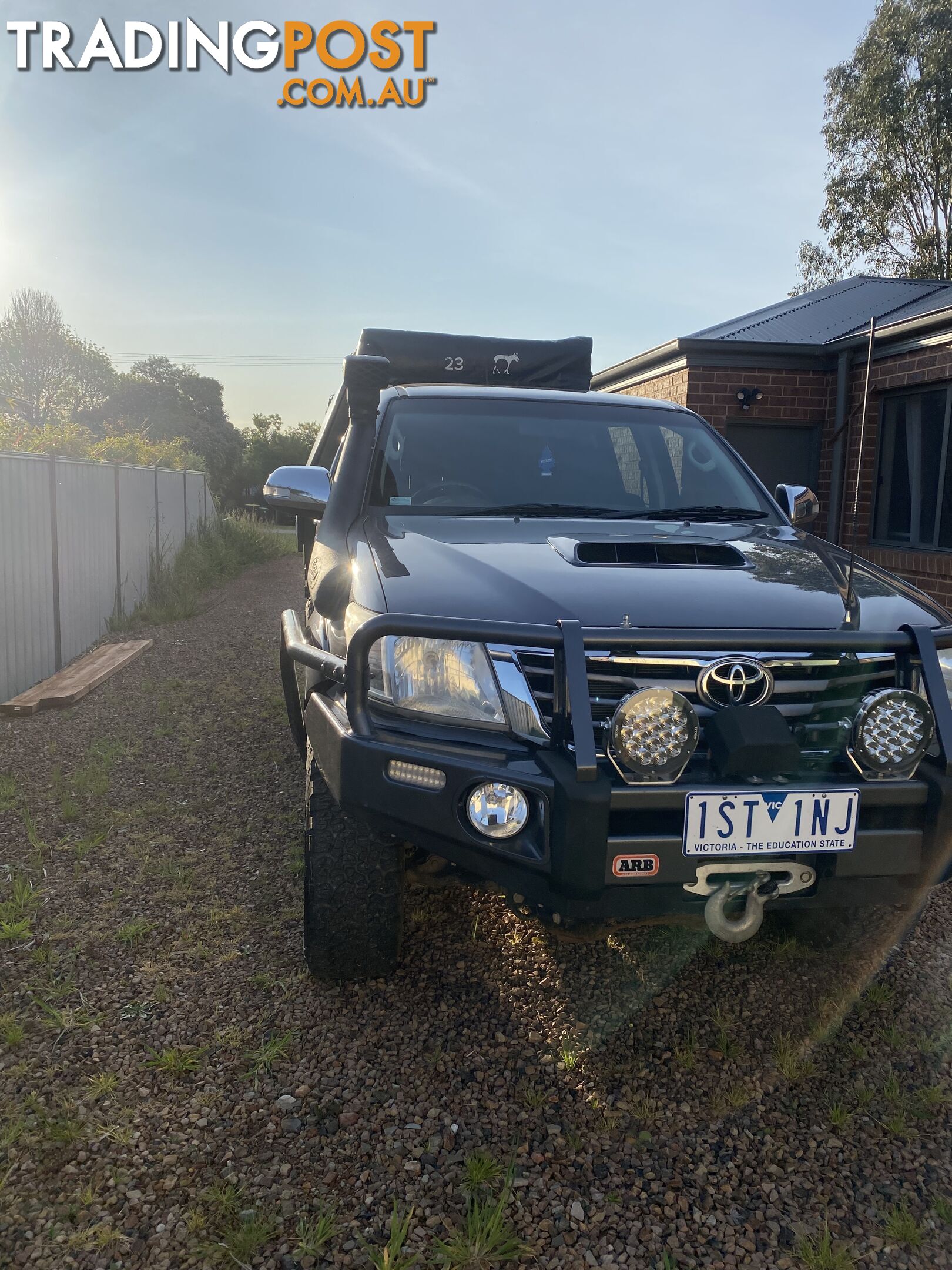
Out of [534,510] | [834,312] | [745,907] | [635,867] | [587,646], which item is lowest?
[745,907]

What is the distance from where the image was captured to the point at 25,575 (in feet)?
22.7

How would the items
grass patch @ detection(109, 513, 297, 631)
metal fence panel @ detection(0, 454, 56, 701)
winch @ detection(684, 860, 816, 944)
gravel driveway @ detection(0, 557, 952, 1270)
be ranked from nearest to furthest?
gravel driveway @ detection(0, 557, 952, 1270)
winch @ detection(684, 860, 816, 944)
metal fence panel @ detection(0, 454, 56, 701)
grass patch @ detection(109, 513, 297, 631)

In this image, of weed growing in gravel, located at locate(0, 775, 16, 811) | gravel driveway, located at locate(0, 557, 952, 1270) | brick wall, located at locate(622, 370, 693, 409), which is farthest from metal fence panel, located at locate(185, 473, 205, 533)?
gravel driveway, located at locate(0, 557, 952, 1270)

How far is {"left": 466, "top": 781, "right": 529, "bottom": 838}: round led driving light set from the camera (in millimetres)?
2066

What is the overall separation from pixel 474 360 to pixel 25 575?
371 centimetres

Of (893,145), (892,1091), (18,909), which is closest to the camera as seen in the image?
(892,1091)

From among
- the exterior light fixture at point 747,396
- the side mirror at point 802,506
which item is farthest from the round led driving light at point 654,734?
the exterior light fixture at point 747,396

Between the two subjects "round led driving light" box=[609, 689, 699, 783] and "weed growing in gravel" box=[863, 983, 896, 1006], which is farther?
"weed growing in gravel" box=[863, 983, 896, 1006]

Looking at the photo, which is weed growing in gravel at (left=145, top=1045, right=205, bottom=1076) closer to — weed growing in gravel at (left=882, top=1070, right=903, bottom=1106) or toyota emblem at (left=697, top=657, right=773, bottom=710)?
toyota emblem at (left=697, top=657, right=773, bottom=710)

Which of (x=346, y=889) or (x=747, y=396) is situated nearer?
(x=346, y=889)

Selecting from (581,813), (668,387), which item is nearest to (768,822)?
(581,813)

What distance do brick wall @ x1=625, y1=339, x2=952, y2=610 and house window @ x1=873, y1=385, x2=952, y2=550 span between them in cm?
12

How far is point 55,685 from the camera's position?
6.73 m

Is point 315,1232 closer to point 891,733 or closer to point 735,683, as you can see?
point 735,683
